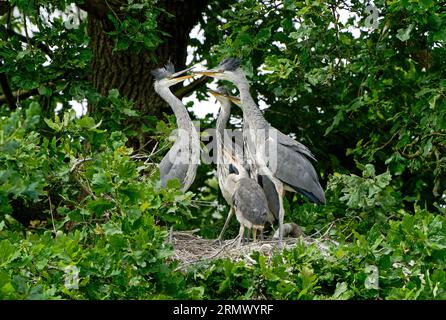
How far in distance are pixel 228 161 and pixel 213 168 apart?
1.55 metres

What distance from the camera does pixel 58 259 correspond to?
5.28 m

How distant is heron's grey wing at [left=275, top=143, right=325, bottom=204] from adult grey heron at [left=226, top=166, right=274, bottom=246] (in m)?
0.30

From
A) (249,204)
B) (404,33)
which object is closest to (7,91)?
(249,204)

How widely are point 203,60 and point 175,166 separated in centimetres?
248

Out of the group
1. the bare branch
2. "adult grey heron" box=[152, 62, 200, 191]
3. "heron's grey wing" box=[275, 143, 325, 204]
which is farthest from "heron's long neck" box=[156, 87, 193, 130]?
the bare branch

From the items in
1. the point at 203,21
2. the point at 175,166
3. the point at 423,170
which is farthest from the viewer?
the point at 203,21

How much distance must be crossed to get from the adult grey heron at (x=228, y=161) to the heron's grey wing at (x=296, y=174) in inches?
9.4

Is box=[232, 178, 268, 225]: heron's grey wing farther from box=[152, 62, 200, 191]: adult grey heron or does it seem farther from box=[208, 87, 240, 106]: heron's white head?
box=[208, 87, 240, 106]: heron's white head

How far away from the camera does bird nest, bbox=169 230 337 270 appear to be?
6812 millimetres

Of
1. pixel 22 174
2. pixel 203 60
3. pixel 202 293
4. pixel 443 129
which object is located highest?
pixel 203 60

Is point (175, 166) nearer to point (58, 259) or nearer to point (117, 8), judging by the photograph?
point (117, 8)

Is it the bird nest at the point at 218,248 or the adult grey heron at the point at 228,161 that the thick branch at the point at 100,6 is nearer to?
the adult grey heron at the point at 228,161

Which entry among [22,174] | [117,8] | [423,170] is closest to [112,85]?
[117,8]

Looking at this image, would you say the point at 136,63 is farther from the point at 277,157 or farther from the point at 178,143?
the point at 277,157
